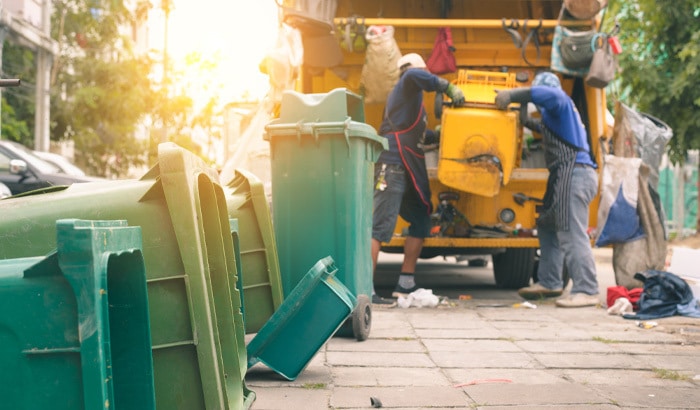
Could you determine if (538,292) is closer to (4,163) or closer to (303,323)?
(303,323)

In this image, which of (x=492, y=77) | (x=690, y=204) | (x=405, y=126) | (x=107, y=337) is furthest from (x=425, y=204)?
(x=690, y=204)

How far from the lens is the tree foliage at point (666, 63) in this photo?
14906 mm

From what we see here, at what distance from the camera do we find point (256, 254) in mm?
4996

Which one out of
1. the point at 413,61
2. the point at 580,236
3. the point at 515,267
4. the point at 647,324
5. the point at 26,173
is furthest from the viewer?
the point at 26,173

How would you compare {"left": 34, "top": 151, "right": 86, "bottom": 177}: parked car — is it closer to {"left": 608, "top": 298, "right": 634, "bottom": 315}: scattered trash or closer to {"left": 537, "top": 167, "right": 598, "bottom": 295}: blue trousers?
{"left": 537, "top": 167, "right": 598, "bottom": 295}: blue trousers

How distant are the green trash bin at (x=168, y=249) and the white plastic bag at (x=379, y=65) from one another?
5.46 meters

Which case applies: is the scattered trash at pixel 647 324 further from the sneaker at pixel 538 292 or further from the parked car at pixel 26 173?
the parked car at pixel 26 173

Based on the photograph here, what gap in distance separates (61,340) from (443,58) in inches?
276

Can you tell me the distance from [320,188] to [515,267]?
158 inches

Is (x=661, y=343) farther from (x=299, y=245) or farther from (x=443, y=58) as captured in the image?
(x=443, y=58)

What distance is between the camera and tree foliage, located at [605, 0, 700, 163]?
1491 centimetres

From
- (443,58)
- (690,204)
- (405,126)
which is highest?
(443,58)

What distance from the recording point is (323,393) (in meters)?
3.98

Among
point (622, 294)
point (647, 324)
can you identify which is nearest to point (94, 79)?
point (622, 294)
